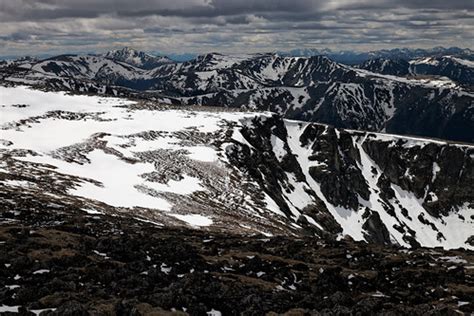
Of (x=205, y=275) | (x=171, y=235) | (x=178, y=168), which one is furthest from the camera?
(x=178, y=168)

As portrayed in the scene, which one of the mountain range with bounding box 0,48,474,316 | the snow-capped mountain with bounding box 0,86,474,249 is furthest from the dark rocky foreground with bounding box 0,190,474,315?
the snow-capped mountain with bounding box 0,86,474,249

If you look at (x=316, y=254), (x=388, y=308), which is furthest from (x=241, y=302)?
(x=316, y=254)

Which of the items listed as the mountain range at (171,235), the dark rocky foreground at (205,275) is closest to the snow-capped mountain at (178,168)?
the mountain range at (171,235)

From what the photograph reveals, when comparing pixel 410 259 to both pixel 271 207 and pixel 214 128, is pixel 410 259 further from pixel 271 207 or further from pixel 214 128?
pixel 214 128

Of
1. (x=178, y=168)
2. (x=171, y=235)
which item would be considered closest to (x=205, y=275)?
(x=171, y=235)

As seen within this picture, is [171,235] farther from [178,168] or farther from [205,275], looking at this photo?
[178,168]

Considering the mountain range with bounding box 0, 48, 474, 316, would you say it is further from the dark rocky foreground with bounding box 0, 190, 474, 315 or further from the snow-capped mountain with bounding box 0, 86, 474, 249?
the snow-capped mountain with bounding box 0, 86, 474, 249
